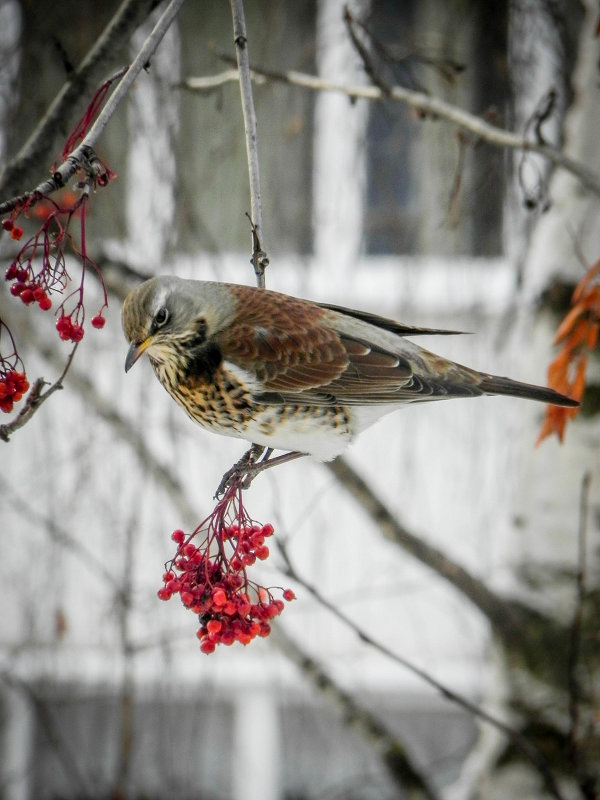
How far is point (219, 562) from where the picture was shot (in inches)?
58.6

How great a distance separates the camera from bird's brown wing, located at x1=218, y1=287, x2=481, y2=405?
72.1 inches

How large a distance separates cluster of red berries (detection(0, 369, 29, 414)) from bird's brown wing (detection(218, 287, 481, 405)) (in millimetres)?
547

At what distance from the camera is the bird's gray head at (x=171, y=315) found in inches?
64.3

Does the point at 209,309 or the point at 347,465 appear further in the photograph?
the point at 347,465

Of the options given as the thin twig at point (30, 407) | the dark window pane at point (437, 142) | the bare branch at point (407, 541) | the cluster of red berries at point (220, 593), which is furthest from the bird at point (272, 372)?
the dark window pane at point (437, 142)

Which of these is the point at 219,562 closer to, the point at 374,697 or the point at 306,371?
the point at 306,371

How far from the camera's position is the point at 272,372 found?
72.9 inches

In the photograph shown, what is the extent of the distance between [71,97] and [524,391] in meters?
1.13

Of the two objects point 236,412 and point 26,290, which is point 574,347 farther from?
point 26,290

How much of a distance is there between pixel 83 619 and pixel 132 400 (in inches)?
48.0

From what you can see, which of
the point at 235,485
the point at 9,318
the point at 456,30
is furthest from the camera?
the point at 456,30

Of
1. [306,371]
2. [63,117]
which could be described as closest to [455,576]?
[306,371]

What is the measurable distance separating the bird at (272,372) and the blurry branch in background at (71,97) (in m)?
0.40

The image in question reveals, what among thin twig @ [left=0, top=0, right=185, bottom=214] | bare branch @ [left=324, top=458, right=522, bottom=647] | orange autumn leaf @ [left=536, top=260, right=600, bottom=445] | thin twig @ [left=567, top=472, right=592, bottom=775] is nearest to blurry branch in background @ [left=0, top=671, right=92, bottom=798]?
bare branch @ [left=324, top=458, right=522, bottom=647]
